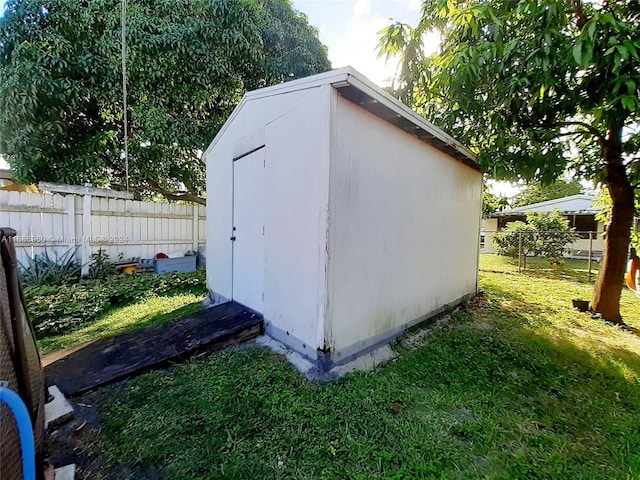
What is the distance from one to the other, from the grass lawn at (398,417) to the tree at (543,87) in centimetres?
229

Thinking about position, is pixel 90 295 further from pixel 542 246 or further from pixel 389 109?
pixel 542 246

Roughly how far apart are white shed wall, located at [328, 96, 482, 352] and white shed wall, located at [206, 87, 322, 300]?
822mm

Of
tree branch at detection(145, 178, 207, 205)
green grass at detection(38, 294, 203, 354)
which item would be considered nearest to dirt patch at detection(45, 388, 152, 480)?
green grass at detection(38, 294, 203, 354)

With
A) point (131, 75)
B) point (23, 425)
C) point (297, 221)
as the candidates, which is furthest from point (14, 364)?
point (131, 75)

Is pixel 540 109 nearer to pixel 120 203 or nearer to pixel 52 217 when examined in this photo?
pixel 120 203

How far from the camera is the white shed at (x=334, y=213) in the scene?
2.55m

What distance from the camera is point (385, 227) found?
310 cm

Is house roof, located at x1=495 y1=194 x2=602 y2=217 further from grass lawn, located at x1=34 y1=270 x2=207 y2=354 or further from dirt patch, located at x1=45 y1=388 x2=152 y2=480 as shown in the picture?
dirt patch, located at x1=45 y1=388 x2=152 y2=480

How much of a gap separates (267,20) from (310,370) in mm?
8243

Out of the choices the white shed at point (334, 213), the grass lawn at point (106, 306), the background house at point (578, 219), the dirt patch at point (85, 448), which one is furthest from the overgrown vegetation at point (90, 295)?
the background house at point (578, 219)

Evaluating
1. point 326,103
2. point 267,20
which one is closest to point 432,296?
point 326,103

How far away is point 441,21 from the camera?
163 inches

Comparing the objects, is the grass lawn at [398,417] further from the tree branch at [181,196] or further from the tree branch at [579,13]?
the tree branch at [181,196]

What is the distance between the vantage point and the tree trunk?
400 cm
